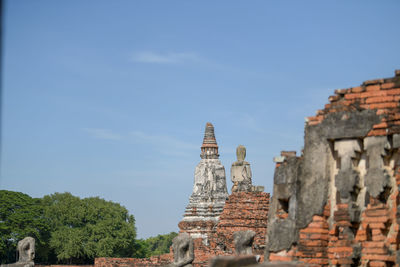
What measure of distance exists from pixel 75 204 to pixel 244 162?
2351cm

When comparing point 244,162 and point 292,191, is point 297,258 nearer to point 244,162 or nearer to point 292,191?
point 292,191

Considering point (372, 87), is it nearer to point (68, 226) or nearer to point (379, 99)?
point (379, 99)

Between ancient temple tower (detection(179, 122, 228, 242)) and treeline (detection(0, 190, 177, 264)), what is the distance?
44.0 ft

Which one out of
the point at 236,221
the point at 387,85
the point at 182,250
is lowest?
the point at 182,250

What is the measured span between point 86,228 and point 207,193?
15447 mm

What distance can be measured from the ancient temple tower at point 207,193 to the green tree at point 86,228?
13.4 m

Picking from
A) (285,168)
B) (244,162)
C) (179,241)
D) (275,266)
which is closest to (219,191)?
(244,162)

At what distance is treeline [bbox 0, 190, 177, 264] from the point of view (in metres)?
44.1

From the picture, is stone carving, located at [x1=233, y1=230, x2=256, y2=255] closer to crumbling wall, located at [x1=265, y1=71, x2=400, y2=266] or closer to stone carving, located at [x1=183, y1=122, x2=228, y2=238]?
crumbling wall, located at [x1=265, y1=71, x2=400, y2=266]

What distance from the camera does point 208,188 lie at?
1380 inches

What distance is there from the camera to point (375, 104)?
9055 mm

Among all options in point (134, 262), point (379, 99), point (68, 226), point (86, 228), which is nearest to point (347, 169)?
point (379, 99)

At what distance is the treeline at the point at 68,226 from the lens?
145ft

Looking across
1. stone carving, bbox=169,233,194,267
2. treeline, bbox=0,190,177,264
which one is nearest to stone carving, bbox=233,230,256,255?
stone carving, bbox=169,233,194,267
